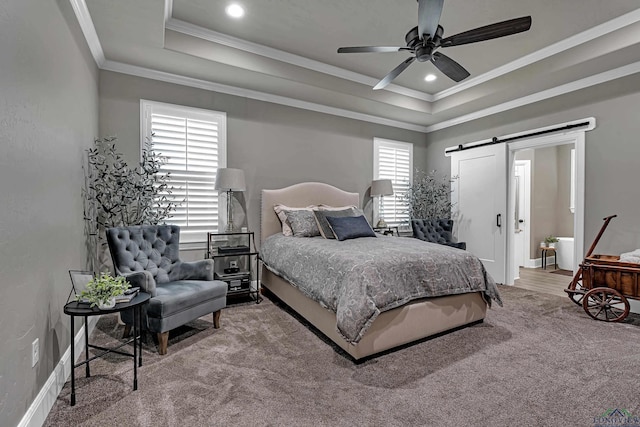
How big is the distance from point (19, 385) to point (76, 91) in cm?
227

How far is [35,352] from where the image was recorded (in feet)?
5.72

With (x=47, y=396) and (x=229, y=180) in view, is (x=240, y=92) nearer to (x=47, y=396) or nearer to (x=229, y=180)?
(x=229, y=180)

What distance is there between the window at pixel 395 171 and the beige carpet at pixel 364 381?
10.2ft

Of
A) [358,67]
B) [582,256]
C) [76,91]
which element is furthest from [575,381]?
[76,91]

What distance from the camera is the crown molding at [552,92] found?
3.75 meters

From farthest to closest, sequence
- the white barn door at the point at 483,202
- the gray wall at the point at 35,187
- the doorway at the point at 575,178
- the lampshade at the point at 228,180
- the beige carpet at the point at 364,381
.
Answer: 1. the white barn door at the point at 483,202
2. the doorway at the point at 575,178
3. the lampshade at the point at 228,180
4. the beige carpet at the point at 364,381
5. the gray wall at the point at 35,187

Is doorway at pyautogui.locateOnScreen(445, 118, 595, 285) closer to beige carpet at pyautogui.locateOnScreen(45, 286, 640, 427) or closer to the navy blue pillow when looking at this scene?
beige carpet at pyautogui.locateOnScreen(45, 286, 640, 427)

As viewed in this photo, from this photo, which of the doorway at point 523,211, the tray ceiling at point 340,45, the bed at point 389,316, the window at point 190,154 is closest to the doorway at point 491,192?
the tray ceiling at point 340,45

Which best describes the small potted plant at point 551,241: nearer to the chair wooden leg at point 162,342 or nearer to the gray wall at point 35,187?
the chair wooden leg at point 162,342

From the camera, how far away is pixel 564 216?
686 centimetres

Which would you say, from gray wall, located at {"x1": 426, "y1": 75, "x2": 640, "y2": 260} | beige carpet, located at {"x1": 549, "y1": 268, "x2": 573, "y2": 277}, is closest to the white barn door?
gray wall, located at {"x1": 426, "y1": 75, "x2": 640, "y2": 260}

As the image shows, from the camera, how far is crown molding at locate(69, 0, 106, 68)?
2.58m

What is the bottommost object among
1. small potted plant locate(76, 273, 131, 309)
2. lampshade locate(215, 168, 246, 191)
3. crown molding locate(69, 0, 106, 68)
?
small potted plant locate(76, 273, 131, 309)

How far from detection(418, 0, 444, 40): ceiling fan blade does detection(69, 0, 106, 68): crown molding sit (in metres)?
2.70
